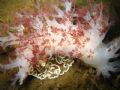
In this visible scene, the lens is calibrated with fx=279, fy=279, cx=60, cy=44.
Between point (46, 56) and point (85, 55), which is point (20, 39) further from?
point (85, 55)

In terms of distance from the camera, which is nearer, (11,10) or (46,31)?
(46,31)

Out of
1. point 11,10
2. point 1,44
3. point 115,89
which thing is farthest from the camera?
point 11,10

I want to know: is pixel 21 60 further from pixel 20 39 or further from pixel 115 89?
pixel 115 89

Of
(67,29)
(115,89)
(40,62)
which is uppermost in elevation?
(67,29)

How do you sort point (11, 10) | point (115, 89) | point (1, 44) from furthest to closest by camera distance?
point (11, 10) → point (1, 44) → point (115, 89)

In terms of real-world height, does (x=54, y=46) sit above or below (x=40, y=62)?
above

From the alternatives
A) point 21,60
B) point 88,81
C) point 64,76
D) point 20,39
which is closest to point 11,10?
point 20,39

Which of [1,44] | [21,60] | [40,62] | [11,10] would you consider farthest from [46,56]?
[11,10]
